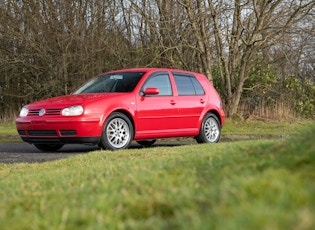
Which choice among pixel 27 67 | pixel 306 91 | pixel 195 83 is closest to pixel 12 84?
pixel 27 67

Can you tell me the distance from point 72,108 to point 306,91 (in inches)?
562

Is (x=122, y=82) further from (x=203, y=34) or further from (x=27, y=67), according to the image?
(x=27, y=67)

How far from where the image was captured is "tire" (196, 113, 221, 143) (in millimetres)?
12617

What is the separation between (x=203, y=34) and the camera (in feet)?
62.7

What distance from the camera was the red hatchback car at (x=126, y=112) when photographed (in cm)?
1049

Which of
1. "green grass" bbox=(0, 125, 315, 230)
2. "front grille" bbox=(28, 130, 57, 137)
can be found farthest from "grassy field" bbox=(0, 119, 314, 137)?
"green grass" bbox=(0, 125, 315, 230)

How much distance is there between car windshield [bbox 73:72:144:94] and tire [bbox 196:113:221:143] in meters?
2.01

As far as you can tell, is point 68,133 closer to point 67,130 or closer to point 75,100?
point 67,130

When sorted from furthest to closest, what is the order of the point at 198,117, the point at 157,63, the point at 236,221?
the point at 157,63
the point at 198,117
the point at 236,221

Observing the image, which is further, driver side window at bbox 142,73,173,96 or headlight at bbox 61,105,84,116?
driver side window at bbox 142,73,173,96

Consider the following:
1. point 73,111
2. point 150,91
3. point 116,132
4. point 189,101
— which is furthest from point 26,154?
point 189,101

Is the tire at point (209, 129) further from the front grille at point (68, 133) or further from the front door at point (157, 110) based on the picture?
the front grille at point (68, 133)

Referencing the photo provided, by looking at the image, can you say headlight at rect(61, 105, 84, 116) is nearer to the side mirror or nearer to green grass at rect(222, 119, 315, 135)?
the side mirror

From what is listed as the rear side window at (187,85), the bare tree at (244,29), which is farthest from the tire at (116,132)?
the bare tree at (244,29)
